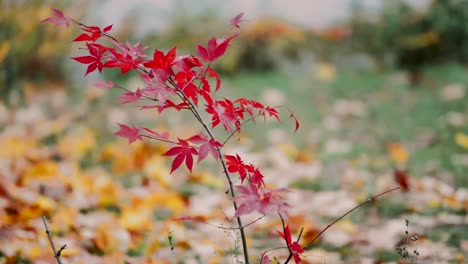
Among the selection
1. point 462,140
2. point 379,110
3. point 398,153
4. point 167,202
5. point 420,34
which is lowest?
point 167,202

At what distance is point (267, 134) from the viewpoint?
4613 mm

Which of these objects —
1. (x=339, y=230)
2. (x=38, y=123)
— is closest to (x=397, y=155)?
(x=339, y=230)

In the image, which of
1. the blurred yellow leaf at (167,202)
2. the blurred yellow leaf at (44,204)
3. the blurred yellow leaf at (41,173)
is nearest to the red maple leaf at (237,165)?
the blurred yellow leaf at (44,204)

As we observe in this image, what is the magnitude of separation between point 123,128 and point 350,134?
3260mm

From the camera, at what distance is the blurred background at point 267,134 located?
2.43 metres

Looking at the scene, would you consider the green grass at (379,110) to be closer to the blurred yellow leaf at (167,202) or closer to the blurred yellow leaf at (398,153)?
the blurred yellow leaf at (398,153)

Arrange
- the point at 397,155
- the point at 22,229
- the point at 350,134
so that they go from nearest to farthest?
the point at 22,229 < the point at 397,155 < the point at 350,134

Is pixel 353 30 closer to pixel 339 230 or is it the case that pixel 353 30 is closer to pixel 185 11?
pixel 185 11

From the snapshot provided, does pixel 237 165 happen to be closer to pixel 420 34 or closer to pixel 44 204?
pixel 44 204

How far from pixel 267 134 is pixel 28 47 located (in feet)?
7.22

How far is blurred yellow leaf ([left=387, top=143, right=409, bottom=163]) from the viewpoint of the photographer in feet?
12.1

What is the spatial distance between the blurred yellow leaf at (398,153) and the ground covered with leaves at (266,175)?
0.04 ft

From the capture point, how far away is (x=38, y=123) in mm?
4227

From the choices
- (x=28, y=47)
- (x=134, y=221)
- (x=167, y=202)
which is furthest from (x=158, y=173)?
(x=28, y=47)
